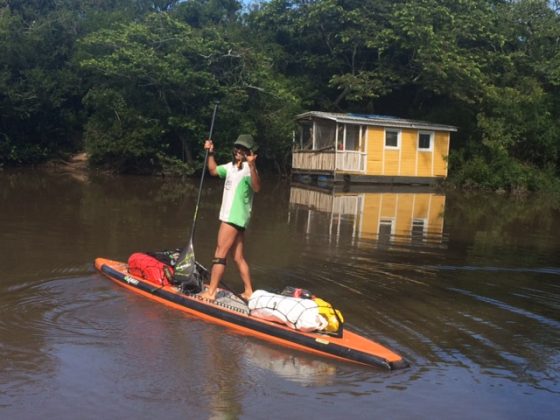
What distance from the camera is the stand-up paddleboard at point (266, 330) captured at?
16.0 feet

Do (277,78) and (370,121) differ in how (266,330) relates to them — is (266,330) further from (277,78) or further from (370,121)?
(277,78)

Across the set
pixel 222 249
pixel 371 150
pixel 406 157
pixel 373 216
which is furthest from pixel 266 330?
pixel 406 157

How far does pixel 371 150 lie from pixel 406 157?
6.15 ft

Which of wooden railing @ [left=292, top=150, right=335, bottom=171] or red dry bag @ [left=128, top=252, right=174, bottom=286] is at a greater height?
wooden railing @ [left=292, top=150, right=335, bottom=171]

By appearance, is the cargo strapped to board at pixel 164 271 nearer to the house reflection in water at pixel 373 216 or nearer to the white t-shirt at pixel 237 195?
the white t-shirt at pixel 237 195

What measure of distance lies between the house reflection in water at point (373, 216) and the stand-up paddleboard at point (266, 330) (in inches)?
205

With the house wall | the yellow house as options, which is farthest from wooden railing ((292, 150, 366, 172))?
the house wall

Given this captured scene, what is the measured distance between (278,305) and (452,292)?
3.07 metres

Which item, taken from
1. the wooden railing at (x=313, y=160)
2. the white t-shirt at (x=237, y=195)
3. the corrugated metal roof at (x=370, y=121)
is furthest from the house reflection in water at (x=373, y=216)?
the white t-shirt at (x=237, y=195)

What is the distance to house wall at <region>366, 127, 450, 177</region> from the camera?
26.1 metres

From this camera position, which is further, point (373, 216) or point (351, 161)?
point (351, 161)

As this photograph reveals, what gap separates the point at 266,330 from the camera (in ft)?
17.6

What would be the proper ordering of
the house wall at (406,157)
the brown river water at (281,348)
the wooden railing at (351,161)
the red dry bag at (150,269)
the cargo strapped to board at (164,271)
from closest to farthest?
1. the brown river water at (281,348)
2. the cargo strapped to board at (164,271)
3. the red dry bag at (150,269)
4. the wooden railing at (351,161)
5. the house wall at (406,157)

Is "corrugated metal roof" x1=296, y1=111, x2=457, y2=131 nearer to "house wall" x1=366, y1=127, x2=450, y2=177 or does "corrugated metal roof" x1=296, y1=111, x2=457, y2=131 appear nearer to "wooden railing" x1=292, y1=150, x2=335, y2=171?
"house wall" x1=366, y1=127, x2=450, y2=177
